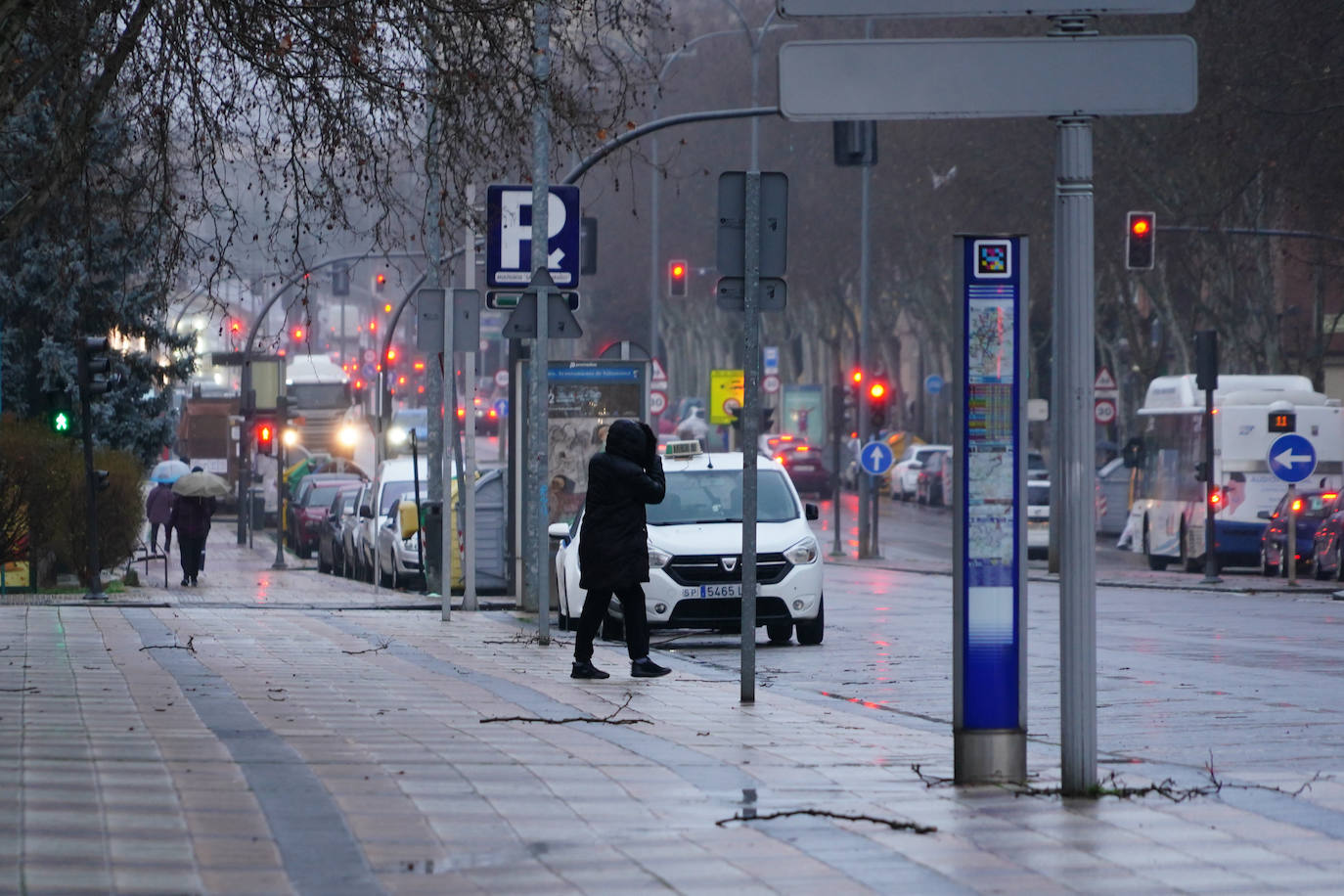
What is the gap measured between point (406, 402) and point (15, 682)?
146m

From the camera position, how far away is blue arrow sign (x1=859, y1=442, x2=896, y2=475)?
4247 cm

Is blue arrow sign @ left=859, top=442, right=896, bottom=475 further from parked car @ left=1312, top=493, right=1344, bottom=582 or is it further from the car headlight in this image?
the car headlight

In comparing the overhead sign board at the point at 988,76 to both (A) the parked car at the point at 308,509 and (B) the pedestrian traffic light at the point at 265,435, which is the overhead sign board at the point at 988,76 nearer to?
(A) the parked car at the point at 308,509

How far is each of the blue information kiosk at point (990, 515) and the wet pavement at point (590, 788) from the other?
291mm

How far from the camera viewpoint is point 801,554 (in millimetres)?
19203

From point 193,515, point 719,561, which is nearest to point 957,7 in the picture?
point 719,561

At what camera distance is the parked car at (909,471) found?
234ft

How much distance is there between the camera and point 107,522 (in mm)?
29969

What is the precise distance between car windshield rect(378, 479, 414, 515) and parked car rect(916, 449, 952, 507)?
3409 centimetres

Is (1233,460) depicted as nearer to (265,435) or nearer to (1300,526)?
(1300,526)

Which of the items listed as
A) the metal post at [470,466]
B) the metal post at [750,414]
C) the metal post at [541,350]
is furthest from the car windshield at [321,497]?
the metal post at [750,414]

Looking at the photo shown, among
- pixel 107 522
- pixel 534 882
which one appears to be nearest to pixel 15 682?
pixel 534 882

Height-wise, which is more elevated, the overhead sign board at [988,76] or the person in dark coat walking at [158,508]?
the overhead sign board at [988,76]

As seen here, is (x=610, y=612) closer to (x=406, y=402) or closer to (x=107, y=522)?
(x=107, y=522)
